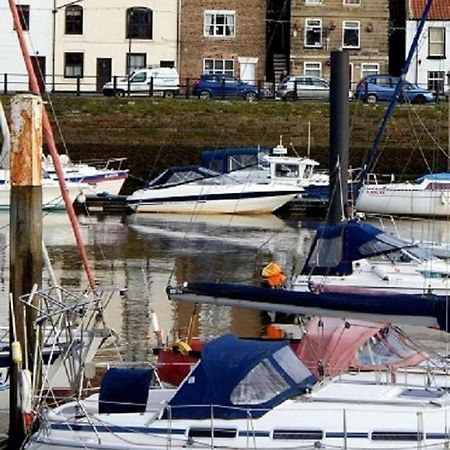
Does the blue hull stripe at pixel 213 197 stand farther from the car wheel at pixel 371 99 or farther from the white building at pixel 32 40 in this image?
the white building at pixel 32 40

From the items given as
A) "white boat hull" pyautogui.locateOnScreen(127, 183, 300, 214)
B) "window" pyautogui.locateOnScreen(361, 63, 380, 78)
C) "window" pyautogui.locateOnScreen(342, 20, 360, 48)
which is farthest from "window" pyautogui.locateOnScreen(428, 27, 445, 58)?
"white boat hull" pyautogui.locateOnScreen(127, 183, 300, 214)

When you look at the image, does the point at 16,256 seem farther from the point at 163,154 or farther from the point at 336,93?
the point at 163,154

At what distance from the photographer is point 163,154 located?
5406 centimetres

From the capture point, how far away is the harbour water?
82.3 ft

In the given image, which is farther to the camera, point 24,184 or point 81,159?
point 81,159

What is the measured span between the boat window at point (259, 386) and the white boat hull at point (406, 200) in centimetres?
2991

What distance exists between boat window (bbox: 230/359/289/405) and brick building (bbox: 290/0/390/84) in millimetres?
52610

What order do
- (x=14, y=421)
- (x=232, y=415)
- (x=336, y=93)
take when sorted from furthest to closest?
(x=336, y=93), (x=14, y=421), (x=232, y=415)

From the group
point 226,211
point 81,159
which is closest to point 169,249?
point 226,211

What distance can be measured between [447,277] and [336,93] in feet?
15.1

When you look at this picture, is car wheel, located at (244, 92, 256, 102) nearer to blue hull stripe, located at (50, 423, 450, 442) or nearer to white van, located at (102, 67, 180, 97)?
white van, located at (102, 67, 180, 97)

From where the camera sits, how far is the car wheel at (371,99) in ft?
192

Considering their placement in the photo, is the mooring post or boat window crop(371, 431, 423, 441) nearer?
boat window crop(371, 431, 423, 441)

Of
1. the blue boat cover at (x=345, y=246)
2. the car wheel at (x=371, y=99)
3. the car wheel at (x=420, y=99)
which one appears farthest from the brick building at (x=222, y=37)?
the blue boat cover at (x=345, y=246)
